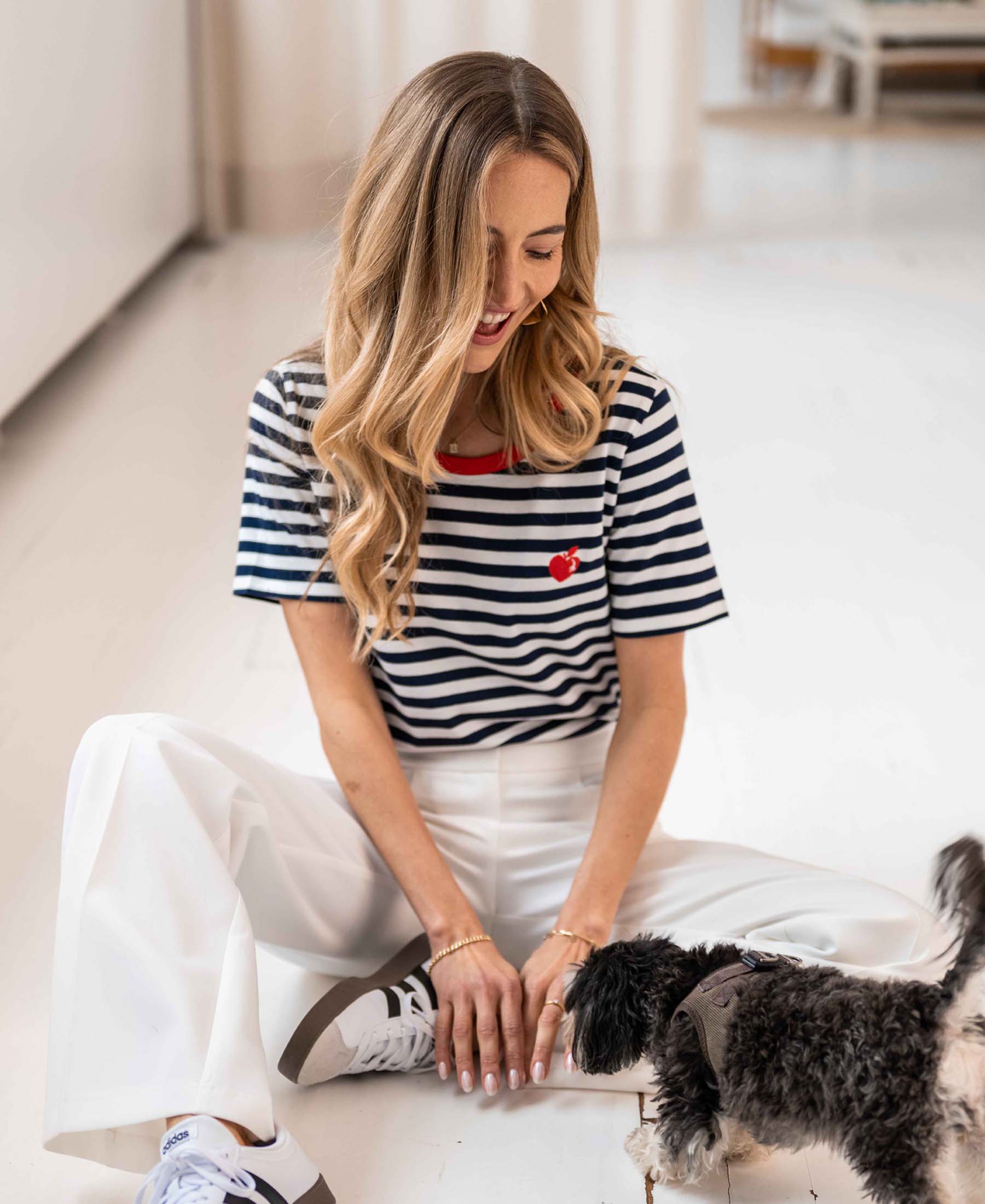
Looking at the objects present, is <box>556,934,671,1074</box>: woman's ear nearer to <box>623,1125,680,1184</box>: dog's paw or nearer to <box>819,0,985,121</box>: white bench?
<box>623,1125,680,1184</box>: dog's paw

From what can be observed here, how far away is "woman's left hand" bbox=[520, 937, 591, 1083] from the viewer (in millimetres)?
1069

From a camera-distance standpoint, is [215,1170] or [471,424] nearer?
[215,1170]

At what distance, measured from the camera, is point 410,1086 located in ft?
3.76

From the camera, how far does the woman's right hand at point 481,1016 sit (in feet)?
3.56

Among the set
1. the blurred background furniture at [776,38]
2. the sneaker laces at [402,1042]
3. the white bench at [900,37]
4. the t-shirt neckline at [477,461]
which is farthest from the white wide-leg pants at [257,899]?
the blurred background furniture at [776,38]

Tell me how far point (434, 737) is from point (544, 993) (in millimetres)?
253

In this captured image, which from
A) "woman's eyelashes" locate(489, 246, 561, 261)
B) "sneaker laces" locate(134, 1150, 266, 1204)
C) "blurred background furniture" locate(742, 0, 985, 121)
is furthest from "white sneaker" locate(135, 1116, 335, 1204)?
"blurred background furniture" locate(742, 0, 985, 121)

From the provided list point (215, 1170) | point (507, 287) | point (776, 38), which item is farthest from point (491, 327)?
point (776, 38)

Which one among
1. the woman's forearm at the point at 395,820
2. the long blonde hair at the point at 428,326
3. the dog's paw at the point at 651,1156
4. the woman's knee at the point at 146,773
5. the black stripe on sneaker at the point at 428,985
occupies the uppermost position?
the long blonde hair at the point at 428,326

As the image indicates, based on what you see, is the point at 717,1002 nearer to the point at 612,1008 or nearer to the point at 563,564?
the point at 612,1008

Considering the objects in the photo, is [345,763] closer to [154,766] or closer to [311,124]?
[154,766]

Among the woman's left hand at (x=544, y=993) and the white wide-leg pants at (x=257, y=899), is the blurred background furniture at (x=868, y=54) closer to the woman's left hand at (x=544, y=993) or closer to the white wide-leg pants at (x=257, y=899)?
the white wide-leg pants at (x=257, y=899)

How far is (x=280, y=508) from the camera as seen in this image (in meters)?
1.18

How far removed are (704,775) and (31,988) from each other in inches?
31.4
